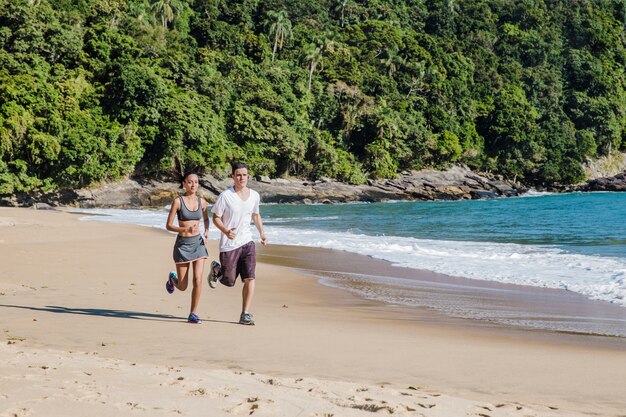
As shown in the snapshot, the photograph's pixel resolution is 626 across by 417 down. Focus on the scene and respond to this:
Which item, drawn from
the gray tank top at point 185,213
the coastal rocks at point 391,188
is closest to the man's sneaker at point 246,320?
the gray tank top at point 185,213

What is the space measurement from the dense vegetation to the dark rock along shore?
1.14 m

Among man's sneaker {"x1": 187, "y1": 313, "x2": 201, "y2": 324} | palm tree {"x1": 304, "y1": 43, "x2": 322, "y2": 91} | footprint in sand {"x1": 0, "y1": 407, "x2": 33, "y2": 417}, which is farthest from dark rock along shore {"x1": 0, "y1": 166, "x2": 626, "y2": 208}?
footprint in sand {"x1": 0, "y1": 407, "x2": 33, "y2": 417}

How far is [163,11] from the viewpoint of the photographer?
212 ft

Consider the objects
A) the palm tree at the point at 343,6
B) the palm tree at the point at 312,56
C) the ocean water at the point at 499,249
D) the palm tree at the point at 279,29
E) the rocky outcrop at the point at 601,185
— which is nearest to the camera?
the ocean water at the point at 499,249

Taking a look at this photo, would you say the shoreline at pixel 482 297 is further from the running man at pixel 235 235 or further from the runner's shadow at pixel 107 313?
the runner's shadow at pixel 107 313

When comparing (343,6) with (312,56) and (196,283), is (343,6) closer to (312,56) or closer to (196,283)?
(312,56)

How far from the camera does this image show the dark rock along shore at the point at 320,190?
44.2m

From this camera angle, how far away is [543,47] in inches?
3696

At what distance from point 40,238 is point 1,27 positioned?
123ft

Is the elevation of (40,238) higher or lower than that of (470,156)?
lower

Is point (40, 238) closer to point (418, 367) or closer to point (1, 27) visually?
point (418, 367)

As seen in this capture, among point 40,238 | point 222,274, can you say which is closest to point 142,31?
point 40,238

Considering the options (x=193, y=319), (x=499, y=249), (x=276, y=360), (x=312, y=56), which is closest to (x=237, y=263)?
(x=193, y=319)

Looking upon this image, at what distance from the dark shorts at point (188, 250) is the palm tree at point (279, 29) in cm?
6362
